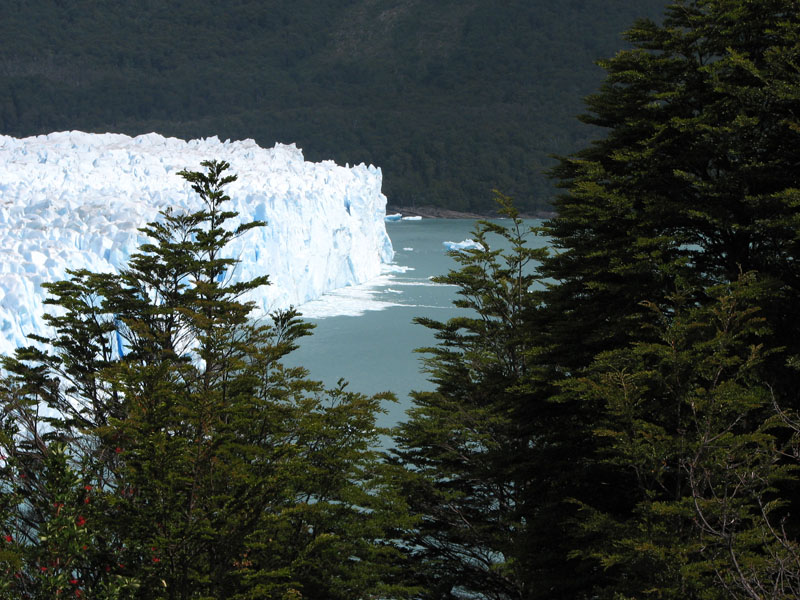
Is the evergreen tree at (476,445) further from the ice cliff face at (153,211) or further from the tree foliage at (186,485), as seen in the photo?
the ice cliff face at (153,211)

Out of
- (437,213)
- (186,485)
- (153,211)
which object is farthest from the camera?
(437,213)

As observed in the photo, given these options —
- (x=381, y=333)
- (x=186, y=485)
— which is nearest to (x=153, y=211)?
(x=381, y=333)

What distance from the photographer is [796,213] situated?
21.5ft

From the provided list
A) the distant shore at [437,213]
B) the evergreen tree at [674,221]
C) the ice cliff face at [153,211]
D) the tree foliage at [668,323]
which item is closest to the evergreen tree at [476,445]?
the tree foliage at [668,323]

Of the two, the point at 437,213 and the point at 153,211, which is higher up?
the point at 153,211

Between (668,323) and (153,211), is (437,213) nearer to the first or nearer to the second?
(153,211)

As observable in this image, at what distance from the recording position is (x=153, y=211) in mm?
23641

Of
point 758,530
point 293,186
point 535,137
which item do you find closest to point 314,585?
point 758,530

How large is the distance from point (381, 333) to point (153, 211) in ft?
35.6

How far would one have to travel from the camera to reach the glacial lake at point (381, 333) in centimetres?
2415

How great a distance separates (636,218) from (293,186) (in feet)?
92.6

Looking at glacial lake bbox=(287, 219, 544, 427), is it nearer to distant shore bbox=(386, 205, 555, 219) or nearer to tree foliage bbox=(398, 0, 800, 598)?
tree foliage bbox=(398, 0, 800, 598)

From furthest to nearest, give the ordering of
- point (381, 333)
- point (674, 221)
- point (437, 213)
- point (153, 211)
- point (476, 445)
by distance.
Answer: point (437, 213)
point (381, 333)
point (153, 211)
point (476, 445)
point (674, 221)

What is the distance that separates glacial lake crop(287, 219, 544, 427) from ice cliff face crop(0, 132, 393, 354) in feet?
5.12
